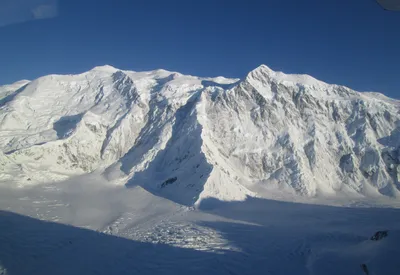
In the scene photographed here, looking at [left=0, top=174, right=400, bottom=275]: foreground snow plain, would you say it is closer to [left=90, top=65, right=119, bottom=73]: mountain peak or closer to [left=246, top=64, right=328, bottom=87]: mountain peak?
[left=246, top=64, right=328, bottom=87]: mountain peak

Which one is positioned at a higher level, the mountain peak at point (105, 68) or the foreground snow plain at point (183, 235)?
the mountain peak at point (105, 68)

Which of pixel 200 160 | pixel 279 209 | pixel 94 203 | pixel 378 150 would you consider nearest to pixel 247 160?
pixel 200 160

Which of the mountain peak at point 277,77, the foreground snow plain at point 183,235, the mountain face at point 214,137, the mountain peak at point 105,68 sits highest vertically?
the mountain peak at point 105,68

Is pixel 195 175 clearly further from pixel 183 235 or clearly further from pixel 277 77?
pixel 277 77

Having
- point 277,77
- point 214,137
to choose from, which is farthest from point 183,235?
point 277,77

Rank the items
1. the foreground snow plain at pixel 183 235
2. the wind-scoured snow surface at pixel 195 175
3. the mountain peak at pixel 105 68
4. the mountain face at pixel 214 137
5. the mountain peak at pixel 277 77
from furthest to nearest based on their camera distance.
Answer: the mountain peak at pixel 105 68 → the mountain peak at pixel 277 77 → the mountain face at pixel 214 137 → the wind-scoured snow surface at pixel 195 175 → the foreground snow plain at pixel 183 235

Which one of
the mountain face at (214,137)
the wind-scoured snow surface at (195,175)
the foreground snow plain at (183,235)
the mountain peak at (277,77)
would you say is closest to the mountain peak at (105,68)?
the wind-scoured snow surface at (195,175)

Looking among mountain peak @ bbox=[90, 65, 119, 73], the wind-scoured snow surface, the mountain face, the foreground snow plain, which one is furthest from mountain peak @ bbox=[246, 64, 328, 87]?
mountain peak @ bbox=[90, 65, 119, 73]

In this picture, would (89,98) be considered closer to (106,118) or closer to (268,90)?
(106,118)

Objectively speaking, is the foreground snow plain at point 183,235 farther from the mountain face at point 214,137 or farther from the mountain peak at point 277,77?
the mountain peak at point 277,77
